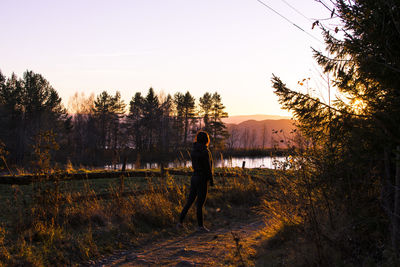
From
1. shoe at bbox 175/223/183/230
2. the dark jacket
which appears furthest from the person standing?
shoe at bbox 175/223/183/230

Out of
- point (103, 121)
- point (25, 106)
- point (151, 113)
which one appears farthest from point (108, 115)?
point (25, 106)

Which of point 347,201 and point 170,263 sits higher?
point 347,201

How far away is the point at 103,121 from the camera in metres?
65.8

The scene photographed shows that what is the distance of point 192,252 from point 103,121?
6468 centimetres

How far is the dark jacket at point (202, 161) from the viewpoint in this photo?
625cm

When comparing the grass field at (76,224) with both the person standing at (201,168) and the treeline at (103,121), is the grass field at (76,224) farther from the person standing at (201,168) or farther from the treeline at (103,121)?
the treeline at (103,121)

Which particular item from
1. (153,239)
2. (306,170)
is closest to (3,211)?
(153,239)

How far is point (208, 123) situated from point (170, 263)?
59.4m

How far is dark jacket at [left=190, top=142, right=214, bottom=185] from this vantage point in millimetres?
6246

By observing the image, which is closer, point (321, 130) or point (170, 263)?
point (170, 263)

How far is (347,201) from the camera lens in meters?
4.04

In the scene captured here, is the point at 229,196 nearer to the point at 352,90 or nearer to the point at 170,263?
the point at 170,263

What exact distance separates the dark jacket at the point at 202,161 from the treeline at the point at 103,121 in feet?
132

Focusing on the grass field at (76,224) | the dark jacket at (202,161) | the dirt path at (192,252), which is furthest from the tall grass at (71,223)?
the dark jacket at (202,161)
